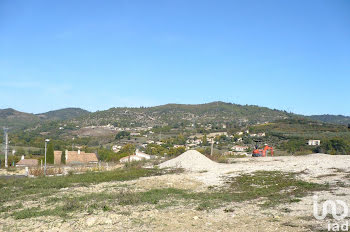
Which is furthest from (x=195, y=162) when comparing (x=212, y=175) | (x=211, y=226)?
(x=211, y=226)

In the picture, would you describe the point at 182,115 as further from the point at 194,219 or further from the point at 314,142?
the point at 194,219

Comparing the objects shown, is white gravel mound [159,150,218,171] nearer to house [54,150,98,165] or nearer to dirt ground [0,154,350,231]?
dirt ground [0,154,350,231]

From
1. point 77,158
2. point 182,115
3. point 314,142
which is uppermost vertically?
point 182,115

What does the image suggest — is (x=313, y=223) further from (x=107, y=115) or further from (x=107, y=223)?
(x=107, y=115)

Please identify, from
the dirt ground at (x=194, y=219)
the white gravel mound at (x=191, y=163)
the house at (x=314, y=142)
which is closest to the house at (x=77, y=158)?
the white gravel mound at (x=191, y=163)

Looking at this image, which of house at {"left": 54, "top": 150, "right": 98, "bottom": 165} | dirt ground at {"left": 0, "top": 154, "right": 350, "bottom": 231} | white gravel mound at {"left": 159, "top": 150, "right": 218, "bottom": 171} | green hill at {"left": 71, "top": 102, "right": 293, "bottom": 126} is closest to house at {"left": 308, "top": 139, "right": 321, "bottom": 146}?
white gravel mound at {"left": 159, "top": 150, "right": 218, "bottom": 171}

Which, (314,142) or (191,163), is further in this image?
(314,142)

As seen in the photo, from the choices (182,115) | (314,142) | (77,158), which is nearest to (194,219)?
A: (77,158)

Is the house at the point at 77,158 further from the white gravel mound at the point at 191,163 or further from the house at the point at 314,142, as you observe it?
the house at the point at 314,142

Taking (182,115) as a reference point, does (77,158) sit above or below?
below

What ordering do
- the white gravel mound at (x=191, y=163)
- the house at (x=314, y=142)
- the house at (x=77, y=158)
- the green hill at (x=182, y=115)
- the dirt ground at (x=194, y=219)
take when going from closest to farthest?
the dirt ground at (x=194, y=219) → the white gravel mound at (x=191, y=163) → the house at (x=77, y=158) → the house at (x=314, y=142) → the green hill at (x=182, y=115)

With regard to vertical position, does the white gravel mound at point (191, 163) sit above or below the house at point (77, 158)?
above

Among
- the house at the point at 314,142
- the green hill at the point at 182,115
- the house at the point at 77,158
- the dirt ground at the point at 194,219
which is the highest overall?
the green hill at the point at 182,115

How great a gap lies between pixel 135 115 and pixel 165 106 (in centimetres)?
1766
